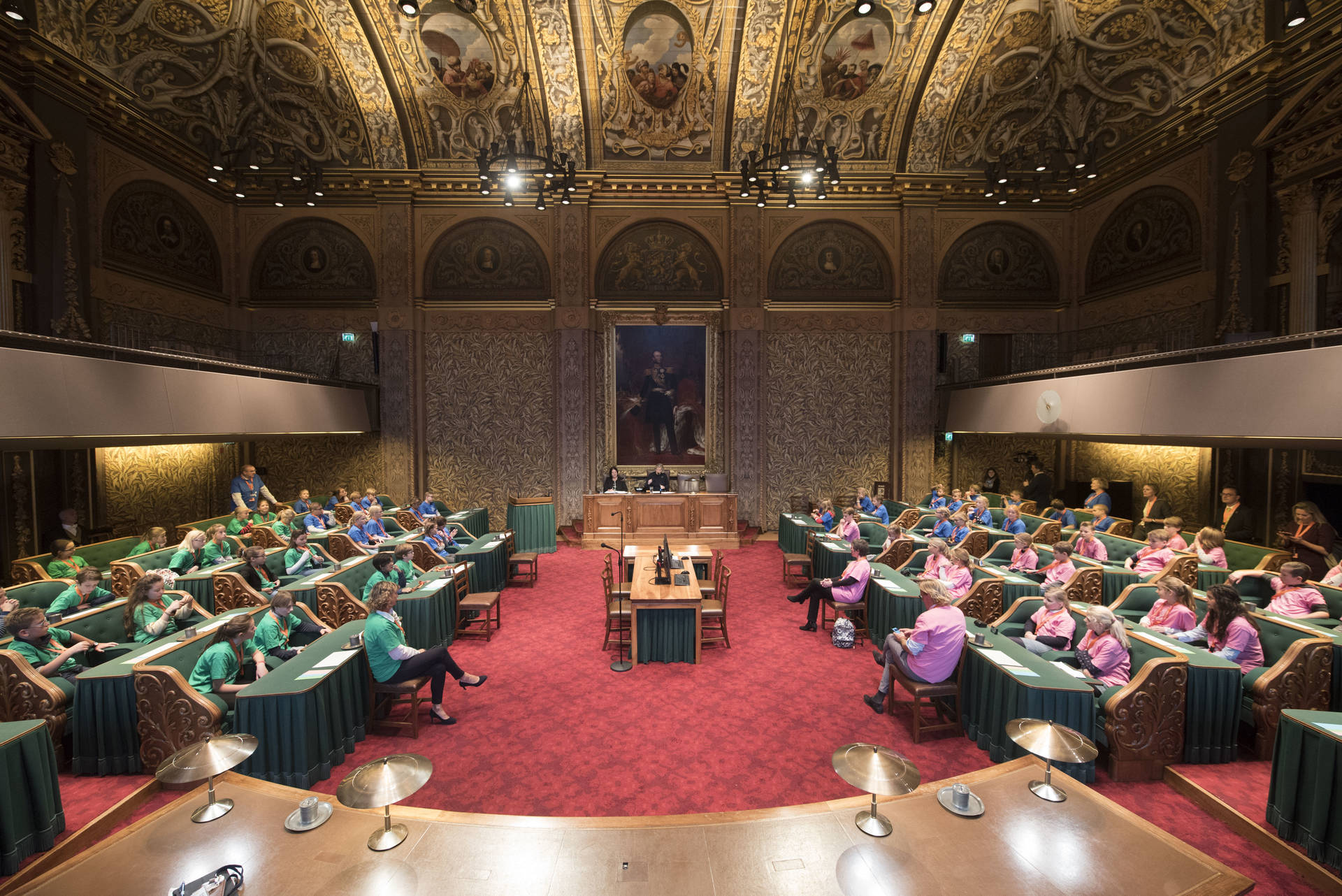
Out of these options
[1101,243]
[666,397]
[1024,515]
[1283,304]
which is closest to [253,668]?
[666,397]

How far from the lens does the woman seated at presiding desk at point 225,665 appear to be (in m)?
4.43

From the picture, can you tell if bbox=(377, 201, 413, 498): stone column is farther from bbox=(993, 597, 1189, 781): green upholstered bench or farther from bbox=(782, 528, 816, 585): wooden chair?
bbox=(993, 597, 1189, 781): green upholstered bench

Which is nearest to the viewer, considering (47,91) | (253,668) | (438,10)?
(253,668)

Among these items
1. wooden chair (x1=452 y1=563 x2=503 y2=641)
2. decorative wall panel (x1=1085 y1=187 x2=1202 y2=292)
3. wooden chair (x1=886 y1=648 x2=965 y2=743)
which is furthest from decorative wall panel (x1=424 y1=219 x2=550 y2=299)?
decorative wall panel (x1=1085 y1=187 x2=1202 y2=292)

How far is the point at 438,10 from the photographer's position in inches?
448

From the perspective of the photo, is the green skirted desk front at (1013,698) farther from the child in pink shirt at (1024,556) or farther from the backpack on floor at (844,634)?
the child in pink shirt at (1024,556)

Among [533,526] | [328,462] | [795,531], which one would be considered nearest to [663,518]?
[533,526]

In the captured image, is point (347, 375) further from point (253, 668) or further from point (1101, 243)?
point (1101, 243)

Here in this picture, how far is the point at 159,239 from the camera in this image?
1138 cm

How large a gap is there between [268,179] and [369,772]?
15261mm

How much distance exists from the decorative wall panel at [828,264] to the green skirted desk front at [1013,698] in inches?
412

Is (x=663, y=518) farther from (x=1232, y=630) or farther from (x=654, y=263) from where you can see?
(x=1232, y=630)

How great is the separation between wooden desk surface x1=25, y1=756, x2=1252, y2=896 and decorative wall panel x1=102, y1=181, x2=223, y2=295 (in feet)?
39.3

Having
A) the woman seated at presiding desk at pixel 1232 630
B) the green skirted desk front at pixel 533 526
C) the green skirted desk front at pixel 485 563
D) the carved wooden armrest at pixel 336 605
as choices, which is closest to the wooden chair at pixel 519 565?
the green skirted desk front at pixel 485 563
